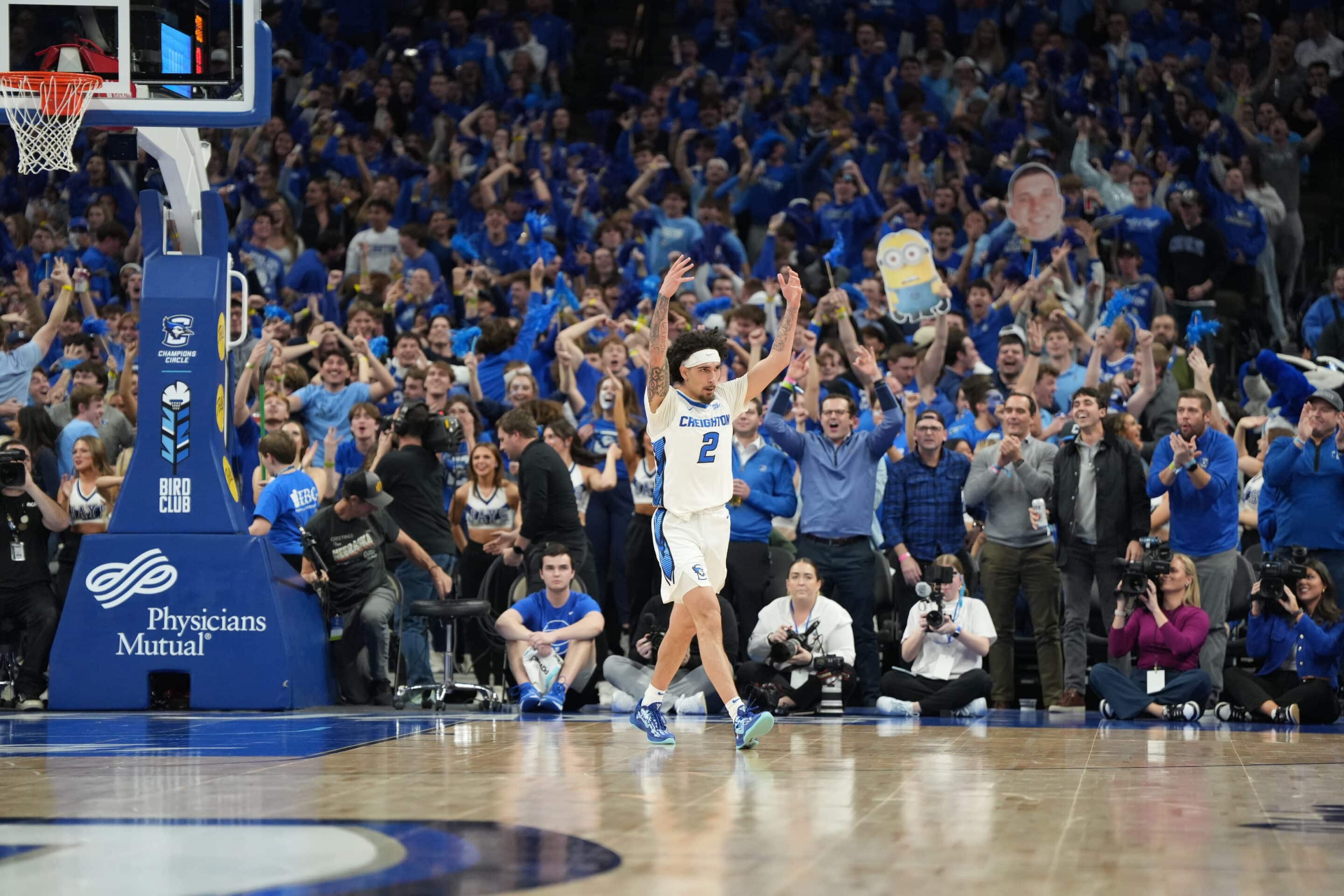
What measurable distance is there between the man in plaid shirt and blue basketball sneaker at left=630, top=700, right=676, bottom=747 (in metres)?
4.04

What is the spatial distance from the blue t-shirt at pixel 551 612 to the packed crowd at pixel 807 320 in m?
0.03

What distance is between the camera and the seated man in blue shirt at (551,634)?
12570 mm

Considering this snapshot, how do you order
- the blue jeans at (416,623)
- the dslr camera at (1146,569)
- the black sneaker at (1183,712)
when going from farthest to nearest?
1. the blue jeans at (416,623)
2. the dslr camera at (1146,569)
3. the black sneaker at (1183,712)

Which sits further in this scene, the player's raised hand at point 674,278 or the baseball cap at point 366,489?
the baseball cap at point 366,489

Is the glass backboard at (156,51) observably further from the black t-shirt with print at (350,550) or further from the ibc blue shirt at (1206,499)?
the ibc blue shirt at (1206,499)

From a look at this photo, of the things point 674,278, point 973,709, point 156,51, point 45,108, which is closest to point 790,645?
point 973,709

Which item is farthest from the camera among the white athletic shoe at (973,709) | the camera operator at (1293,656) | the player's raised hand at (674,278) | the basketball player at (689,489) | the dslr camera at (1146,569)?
the white athletic shoe at (973,709)

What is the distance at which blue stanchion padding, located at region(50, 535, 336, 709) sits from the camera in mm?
12055

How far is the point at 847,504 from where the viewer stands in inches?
522

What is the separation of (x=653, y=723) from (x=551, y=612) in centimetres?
329

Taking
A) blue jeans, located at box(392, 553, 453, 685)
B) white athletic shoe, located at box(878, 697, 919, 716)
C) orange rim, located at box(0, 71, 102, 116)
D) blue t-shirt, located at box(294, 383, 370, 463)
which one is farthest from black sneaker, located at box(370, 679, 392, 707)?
orange rim, located at box(0, 71, 102, 116)

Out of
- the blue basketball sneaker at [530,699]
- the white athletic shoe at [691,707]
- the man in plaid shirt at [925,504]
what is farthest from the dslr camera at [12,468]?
the man in plaid shirt at [925,504]

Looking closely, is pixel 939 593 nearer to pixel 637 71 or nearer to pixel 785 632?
pixel 785 632

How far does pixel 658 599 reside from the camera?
42.5ft
